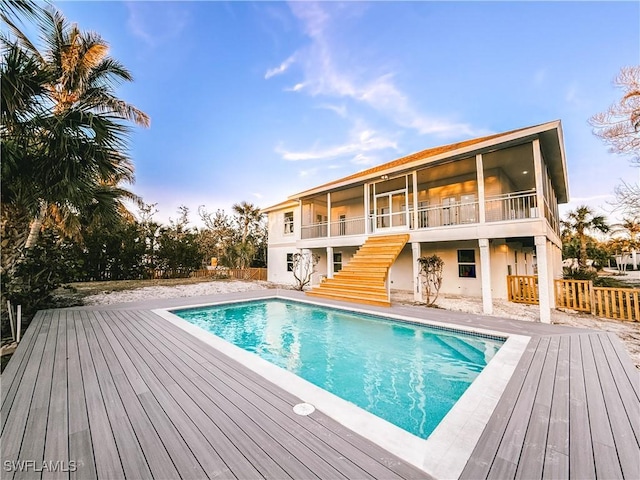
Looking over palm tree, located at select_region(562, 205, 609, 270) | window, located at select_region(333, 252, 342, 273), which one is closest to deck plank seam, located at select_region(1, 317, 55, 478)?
window, located at select_region(333, 252, 342, 273)

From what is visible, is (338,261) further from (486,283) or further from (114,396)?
(114,396)

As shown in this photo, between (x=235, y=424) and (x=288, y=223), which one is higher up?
(x=288, y=223)

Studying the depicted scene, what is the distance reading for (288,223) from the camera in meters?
17.6

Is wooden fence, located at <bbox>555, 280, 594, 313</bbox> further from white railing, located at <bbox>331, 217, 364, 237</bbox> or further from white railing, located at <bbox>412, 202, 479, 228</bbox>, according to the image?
white railing, located at <bbox>331, 217, 364, 237</bbox>

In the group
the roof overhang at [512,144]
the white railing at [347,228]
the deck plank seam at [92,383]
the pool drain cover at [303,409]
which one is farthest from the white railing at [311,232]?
the pool drain cover at [303,409]

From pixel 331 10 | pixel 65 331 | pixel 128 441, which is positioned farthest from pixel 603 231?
pixel 65 331

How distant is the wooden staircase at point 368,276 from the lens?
9.12 meters

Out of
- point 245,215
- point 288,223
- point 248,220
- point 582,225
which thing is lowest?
point 288,223

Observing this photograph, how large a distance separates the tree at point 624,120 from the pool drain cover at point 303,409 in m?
15.3

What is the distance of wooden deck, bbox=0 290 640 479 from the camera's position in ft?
6.37

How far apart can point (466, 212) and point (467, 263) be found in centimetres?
222

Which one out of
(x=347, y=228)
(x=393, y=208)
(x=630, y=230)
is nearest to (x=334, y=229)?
(x=347, y=228)

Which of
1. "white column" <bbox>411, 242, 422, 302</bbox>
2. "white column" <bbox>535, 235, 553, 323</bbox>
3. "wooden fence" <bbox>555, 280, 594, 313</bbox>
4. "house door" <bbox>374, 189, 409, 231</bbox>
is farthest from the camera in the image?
"house door" <bbox>374, 189, 409, 231</bbox>

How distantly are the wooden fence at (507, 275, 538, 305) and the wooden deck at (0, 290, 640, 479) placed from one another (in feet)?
17.8
